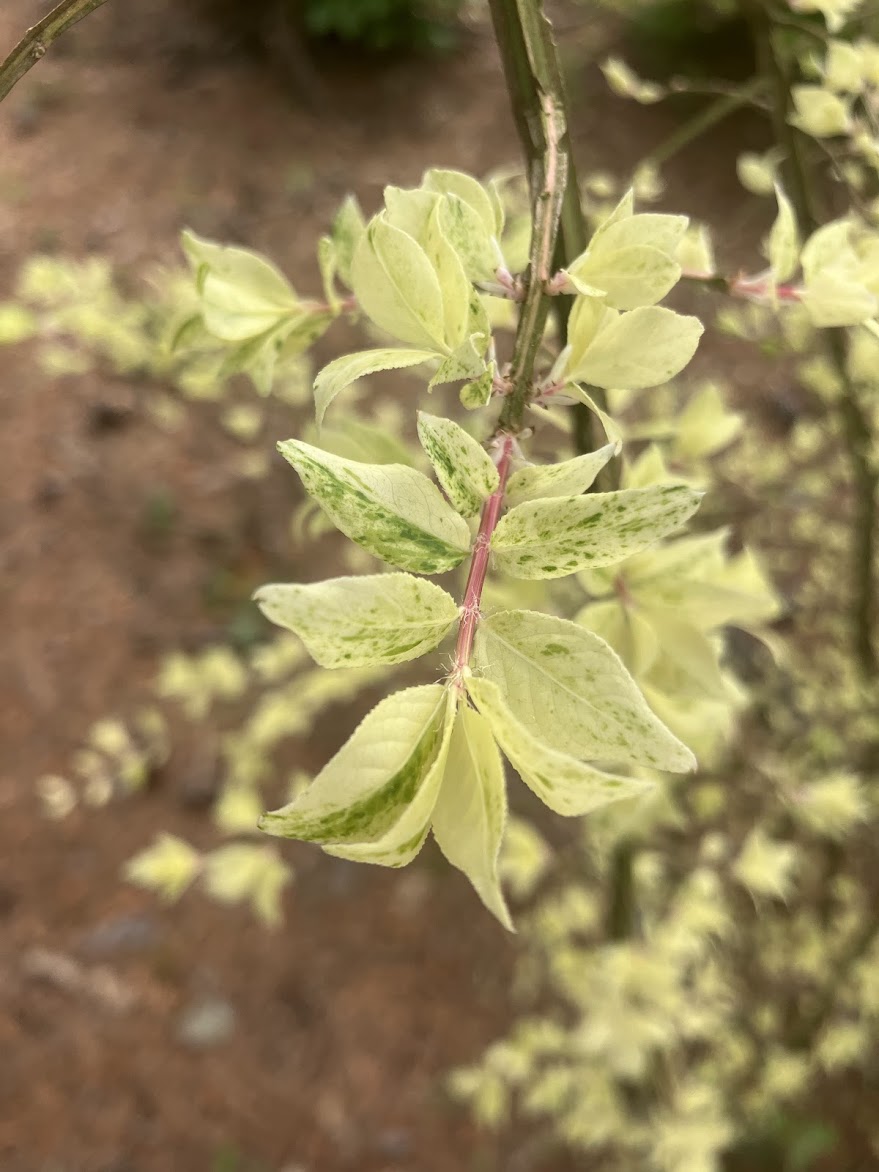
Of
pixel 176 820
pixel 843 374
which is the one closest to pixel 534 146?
pixel 843 374

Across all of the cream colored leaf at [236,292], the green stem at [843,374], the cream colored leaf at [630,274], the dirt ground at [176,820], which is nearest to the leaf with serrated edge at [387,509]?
the cream colored leaf at [630,274]

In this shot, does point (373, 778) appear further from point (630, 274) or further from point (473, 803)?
point (630, 274)

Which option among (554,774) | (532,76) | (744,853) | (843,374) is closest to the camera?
(554,774)

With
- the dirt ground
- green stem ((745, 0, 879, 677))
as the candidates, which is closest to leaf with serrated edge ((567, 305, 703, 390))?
green stem ((745, 0, 879, 677))

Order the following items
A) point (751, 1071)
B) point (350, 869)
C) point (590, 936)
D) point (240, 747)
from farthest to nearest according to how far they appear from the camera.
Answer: point (350, 869)
point (590, 936)
point (751, 1071)
point (240, 747)

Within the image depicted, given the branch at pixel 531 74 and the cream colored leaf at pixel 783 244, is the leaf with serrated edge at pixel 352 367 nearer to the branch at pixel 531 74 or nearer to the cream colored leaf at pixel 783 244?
the branch at pixel 531 74

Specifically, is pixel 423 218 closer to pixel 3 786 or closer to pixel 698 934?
pixel 698 934

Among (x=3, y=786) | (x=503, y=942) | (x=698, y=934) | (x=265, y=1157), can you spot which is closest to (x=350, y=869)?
(x=503, y=942)
